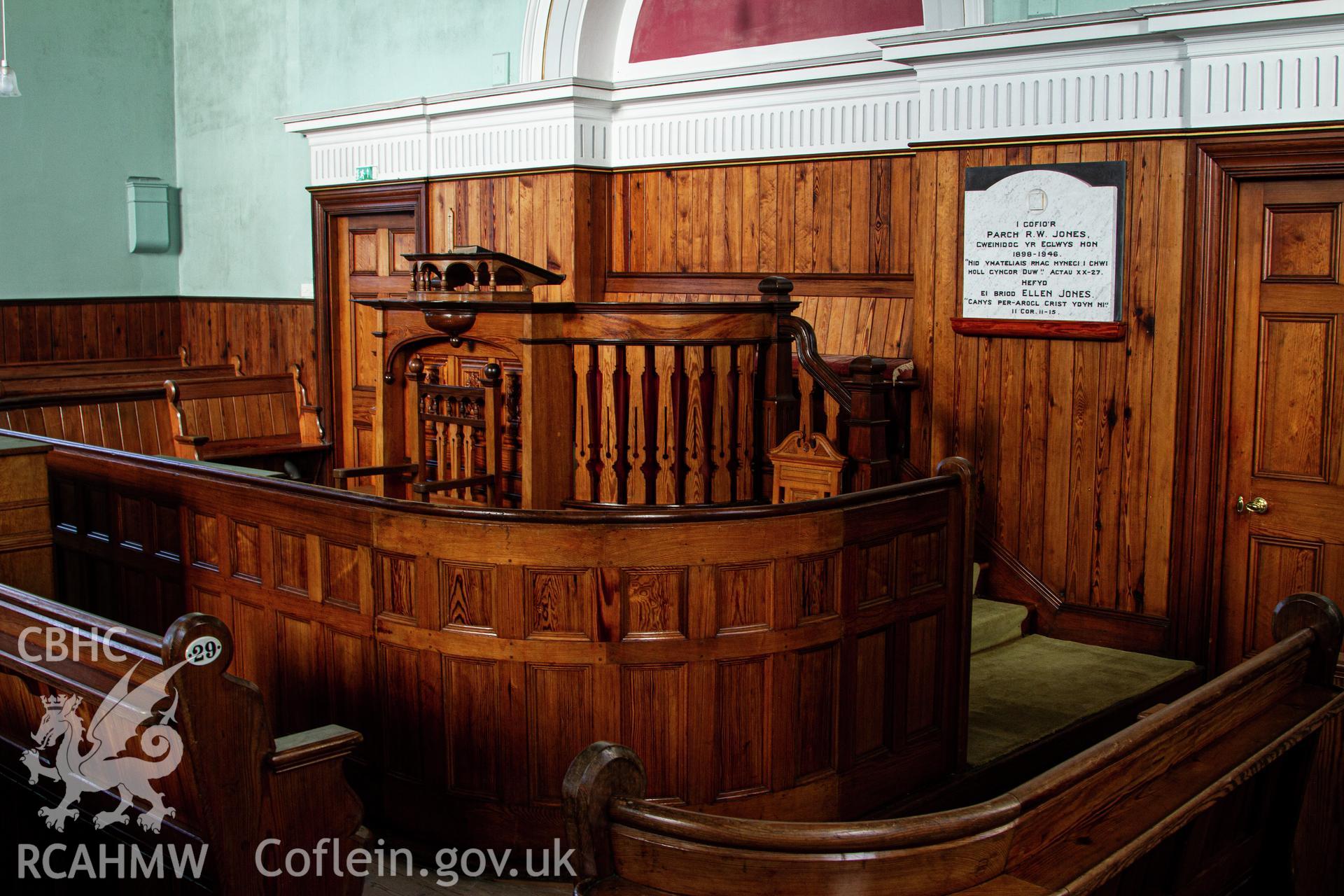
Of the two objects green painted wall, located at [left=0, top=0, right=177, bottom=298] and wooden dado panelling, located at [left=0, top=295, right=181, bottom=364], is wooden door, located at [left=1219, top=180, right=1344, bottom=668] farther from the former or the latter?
green painted wall, located at [left=0, top=0, right=177, bottom=298]

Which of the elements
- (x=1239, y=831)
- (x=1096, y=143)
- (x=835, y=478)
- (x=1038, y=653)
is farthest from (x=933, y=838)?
(x=1096, y=143)

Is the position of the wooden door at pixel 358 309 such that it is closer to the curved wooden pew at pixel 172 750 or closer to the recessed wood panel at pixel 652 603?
the recessed wood panel at pixel 652 603

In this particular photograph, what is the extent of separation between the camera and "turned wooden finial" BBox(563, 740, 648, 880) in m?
1.80

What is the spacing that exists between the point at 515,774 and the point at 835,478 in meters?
1.97

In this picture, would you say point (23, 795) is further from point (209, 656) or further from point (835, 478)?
point (835, 478)

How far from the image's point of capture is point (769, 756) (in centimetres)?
358

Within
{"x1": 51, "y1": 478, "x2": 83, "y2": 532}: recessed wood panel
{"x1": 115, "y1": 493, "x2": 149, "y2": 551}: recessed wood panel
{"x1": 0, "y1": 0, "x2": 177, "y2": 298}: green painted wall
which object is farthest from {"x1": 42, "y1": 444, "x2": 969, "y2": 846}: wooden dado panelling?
{"x1": 0, "y1": 0, "x2": 177, "y2": 298}: green painted wall

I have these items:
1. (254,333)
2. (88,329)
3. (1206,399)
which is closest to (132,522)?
(1206,399)

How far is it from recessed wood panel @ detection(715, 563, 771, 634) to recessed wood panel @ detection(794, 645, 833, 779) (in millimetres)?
183

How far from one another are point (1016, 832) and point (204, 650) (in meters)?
1.45

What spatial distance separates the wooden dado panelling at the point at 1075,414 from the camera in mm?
5086

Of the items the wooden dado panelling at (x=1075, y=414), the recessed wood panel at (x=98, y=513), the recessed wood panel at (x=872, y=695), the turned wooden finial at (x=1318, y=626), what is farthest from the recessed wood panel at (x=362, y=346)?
the turned wooden finial at (x=1318, y=626)

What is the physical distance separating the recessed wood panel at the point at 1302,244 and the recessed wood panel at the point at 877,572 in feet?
7.24

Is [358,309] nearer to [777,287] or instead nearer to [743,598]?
[777,287]
